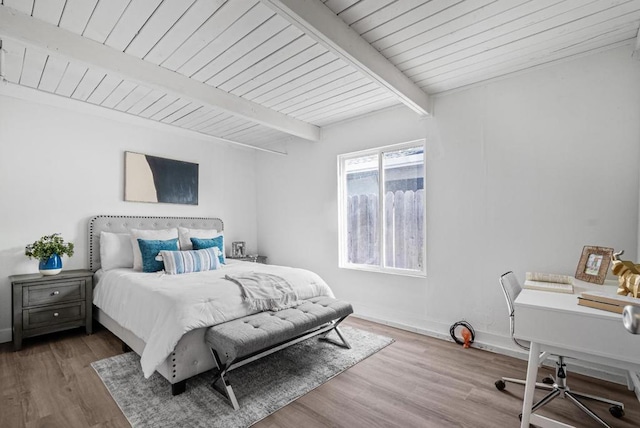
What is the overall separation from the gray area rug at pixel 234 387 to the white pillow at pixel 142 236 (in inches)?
39.7

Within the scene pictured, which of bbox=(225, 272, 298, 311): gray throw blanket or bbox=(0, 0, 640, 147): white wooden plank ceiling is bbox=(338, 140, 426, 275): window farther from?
bbox=(225, 272, 298, 311): gray throw blanket

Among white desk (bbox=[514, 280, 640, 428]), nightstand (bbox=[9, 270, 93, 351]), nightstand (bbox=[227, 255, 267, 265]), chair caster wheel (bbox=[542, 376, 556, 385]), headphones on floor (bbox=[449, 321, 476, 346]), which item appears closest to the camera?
white desk (bbox=[514, 280, 640, 428])

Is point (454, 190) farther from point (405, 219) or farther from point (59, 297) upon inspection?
point (59, 297)

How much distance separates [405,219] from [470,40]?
6.10 ft

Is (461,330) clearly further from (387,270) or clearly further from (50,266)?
(50,266)

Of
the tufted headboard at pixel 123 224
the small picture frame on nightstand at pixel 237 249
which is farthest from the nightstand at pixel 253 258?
the tufted headboard at pixel 123 224

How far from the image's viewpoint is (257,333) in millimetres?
2086

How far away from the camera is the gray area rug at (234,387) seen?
6.21ft

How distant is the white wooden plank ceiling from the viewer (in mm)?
1863

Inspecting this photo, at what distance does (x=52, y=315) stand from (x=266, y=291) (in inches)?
87.7

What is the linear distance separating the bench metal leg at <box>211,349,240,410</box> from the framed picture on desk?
261 centimetres

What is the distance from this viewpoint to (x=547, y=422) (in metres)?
1.75

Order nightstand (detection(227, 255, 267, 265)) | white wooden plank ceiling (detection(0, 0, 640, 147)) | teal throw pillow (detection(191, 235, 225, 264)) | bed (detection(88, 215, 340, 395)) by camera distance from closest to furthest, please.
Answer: white wooden plank ceiling (detection(0, 0, 640, 147)), bed (detection(88, 215, 340, 395)), teal throw pillow (detection(191, 235, 225, 264)), nightstand (detection(227, 255, 267, 265))

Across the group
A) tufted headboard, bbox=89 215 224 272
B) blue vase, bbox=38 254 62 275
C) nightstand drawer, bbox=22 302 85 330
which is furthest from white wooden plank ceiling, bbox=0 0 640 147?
nightstand drawer, bbox=22 302 85 330
